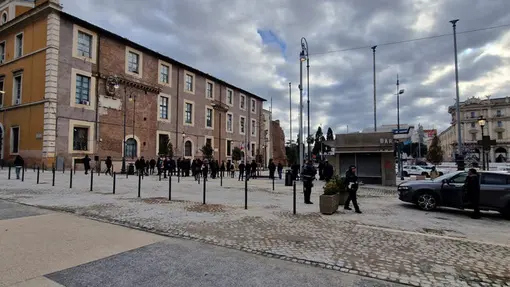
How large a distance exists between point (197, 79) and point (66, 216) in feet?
128

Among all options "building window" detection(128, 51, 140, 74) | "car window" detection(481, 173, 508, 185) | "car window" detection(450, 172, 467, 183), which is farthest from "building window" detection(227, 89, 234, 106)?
"car window" detection(481, 173, 508, 185)

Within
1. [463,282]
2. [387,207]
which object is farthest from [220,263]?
[387,207]

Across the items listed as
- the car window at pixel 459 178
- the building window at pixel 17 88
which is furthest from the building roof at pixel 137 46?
the car window at pixel 459 178

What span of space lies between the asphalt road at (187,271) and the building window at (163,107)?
3432 centimetres

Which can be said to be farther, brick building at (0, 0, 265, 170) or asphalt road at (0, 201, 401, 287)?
brick building at (0, 0, 265, 170)

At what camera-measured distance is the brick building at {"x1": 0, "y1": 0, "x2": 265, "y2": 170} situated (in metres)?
26.9

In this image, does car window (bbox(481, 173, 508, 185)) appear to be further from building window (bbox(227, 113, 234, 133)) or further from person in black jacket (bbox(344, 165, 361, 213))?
building window (bbox(227, 113, 234, 133))

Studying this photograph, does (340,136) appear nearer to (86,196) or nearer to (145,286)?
(86,196)

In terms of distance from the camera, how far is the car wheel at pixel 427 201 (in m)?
10.7

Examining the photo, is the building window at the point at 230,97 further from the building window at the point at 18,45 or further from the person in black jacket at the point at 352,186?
the person in black jacket at the point at 352,186

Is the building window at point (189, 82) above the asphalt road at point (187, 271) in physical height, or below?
above

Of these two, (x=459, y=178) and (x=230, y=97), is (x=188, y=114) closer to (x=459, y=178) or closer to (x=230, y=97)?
(x=230, y=97)

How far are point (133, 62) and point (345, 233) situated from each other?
34.4 metres

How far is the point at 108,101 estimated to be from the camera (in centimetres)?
3150
